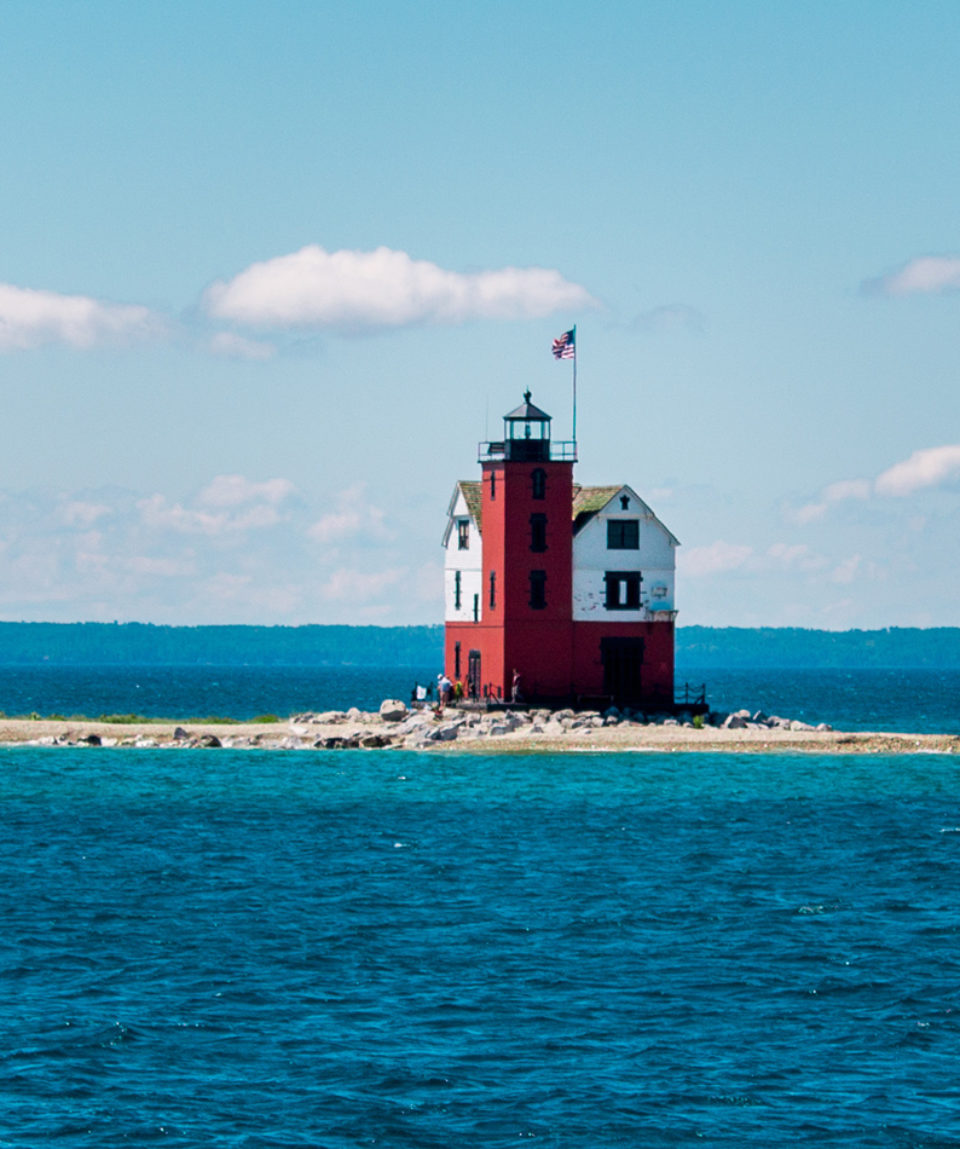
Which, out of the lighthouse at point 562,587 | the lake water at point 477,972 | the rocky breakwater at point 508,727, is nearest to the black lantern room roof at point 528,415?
the lighthouse at point 562,587

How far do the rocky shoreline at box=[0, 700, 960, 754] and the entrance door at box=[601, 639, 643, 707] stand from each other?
4.24 ft

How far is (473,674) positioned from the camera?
71.1 metres

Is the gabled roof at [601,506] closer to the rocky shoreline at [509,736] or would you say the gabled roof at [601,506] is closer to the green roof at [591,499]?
the green roof at [591,499]

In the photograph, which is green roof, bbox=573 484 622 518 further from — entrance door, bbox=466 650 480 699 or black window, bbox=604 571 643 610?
entrance door, bbox=466 650 480 699

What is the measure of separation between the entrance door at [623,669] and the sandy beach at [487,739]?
263 cm

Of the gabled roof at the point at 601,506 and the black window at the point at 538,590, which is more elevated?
the gabled roof at the point at 601,506

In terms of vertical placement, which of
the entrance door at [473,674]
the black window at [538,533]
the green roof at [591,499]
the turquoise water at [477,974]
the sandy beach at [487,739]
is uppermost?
the green roof at [591,499]

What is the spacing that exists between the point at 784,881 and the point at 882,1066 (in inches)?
536

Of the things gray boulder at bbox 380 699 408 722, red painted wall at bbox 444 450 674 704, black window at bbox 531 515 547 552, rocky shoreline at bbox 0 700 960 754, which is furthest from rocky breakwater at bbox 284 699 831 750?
black window at bbox 531 515 547 552

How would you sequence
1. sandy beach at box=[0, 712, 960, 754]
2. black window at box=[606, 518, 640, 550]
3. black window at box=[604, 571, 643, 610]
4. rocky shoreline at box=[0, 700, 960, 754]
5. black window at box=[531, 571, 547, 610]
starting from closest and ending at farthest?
sandy beach at box=[0, 712, 960, 754], rocky shoreline at box=[0, 700, 960, 754], black window at box=[531, 571, 547, 610], black window at box=[604, 571, 643, 610], black window at box=[606, 518, 640, 550]

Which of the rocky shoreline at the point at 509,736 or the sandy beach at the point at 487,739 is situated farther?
the rocky shoreline at the point at 509,736

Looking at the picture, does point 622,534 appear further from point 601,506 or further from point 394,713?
point 394,713

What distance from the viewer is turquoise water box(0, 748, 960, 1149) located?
19.0m

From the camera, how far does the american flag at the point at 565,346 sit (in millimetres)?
65875
